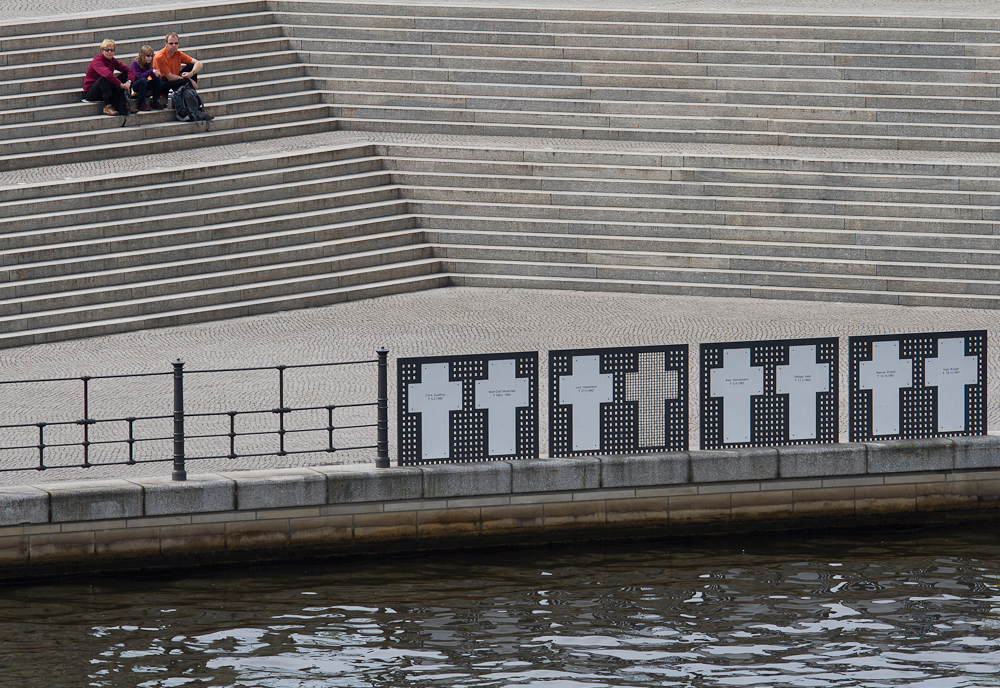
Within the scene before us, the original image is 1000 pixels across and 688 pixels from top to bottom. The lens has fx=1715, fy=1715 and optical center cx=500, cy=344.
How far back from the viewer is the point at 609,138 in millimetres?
20312

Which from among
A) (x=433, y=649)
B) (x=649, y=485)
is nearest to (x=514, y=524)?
(x=649, y=485)

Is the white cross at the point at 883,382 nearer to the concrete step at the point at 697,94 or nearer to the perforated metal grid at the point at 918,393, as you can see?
the perforated metal grid at the point at 918,393

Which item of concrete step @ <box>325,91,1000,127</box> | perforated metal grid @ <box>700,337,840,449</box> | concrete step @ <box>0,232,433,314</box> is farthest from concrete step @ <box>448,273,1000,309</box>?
perforated metal grid @ <box>700,337,840,449</box>

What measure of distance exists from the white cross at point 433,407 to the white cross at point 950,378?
353cm

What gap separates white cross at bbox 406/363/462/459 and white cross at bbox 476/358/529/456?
0.21 metres

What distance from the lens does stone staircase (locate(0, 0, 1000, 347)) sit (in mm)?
17734

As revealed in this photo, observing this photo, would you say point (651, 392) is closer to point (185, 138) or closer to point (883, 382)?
point (883, 382)

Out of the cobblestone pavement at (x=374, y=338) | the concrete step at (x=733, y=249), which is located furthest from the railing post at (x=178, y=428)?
the concrete step at (x=733, y=249)

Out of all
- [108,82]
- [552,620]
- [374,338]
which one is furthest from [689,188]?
[552,620]

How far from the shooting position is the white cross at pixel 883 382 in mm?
12359

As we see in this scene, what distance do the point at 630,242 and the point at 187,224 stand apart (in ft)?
15.7

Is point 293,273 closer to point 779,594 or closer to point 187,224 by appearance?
point 187,224

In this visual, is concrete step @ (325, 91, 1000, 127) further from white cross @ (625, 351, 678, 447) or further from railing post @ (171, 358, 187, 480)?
railing post @ (171, 358, 187, 480)

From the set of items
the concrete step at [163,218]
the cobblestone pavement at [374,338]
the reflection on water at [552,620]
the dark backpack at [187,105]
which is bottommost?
the reflection on water at [552,620]
